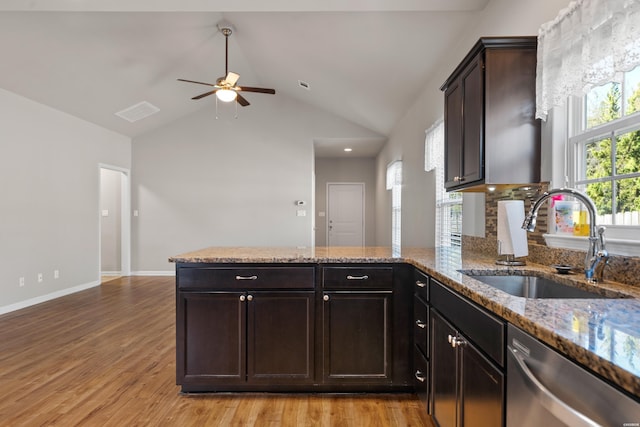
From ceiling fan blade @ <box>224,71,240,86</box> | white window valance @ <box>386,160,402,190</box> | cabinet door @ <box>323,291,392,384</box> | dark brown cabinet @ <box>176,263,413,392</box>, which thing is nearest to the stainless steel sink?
dark brown cabinet @ <box>176,263,413,392</box>

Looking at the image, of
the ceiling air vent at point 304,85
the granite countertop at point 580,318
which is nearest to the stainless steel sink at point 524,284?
the granite countertop at point 580,318

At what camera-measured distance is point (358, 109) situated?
5.83 meters

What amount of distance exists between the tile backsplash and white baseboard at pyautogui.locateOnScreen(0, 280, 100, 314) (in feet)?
17.0

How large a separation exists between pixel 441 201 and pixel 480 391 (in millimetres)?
2659

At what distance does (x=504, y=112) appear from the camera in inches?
74.8

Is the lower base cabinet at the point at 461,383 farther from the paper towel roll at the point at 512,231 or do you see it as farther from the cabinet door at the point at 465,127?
the cabinet door at the point at 465,127

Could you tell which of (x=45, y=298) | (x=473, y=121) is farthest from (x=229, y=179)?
(x=473, y=121)

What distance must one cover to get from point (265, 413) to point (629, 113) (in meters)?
2.40

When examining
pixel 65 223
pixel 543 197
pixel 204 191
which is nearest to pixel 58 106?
pixel 65 223

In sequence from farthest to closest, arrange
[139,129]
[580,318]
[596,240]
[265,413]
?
1. [139,129]
2. [265,413]
3. [596,240]
4. [580,318]

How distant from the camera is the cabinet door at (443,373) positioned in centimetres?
157

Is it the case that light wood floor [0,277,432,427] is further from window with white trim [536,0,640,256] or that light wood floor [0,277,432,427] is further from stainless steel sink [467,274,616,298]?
window with white trim [536,0,640,256]

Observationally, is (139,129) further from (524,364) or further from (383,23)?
(524,364)

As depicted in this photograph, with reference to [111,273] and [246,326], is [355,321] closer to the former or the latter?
[246,326]
